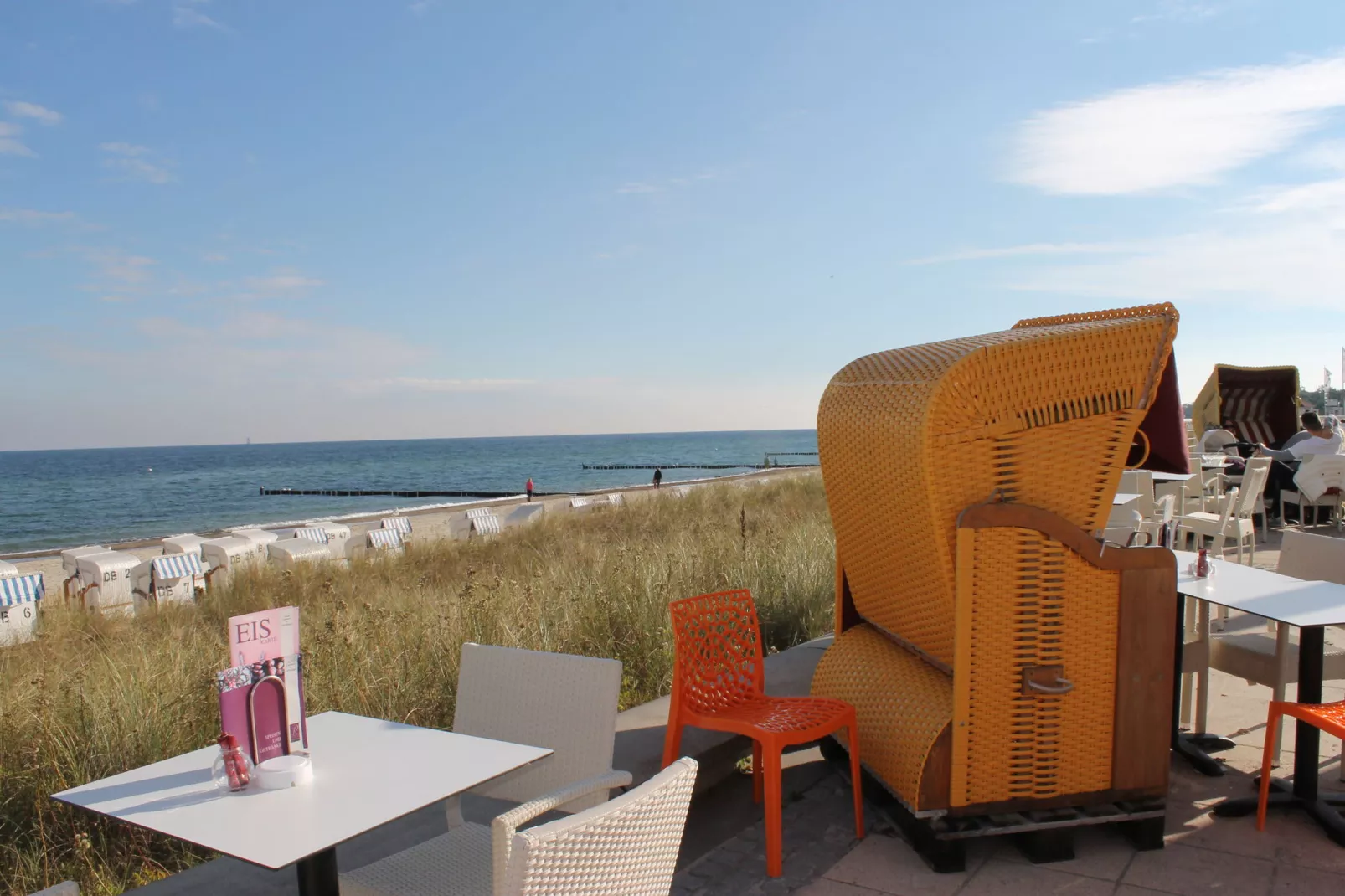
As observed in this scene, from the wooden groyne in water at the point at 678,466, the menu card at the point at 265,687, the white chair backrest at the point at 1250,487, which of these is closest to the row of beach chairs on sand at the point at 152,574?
the menu card at the point at 265,687

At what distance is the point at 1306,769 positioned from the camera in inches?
141

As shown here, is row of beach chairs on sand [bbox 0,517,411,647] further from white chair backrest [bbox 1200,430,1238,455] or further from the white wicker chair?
white chair backrest [bbox 1200,430,1238,455]

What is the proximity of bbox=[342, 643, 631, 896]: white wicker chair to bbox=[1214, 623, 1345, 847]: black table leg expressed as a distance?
8.22ft

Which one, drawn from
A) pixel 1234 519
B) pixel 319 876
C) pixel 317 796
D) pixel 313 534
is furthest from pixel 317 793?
pixel 313 534

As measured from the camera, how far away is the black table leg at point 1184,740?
407 cm

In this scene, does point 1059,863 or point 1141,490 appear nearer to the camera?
point 1059,863

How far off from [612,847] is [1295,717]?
9.58 ft

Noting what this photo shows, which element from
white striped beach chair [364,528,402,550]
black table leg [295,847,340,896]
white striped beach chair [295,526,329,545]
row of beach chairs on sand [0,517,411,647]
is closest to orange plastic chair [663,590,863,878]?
black table leg [295,847,340,896]

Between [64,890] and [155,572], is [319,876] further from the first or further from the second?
[155,572]

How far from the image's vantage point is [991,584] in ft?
10.2

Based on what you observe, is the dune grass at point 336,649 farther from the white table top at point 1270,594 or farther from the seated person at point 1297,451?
the seated person at point 1297,451

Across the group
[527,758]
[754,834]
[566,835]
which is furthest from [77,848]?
[566,835]

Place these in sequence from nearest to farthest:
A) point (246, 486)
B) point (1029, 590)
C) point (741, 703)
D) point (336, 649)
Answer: point (1029, 590) → point (741, 703) → point (336, 649) → point (246, 486)

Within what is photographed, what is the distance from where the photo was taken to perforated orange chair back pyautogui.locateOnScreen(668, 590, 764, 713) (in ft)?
12.2
